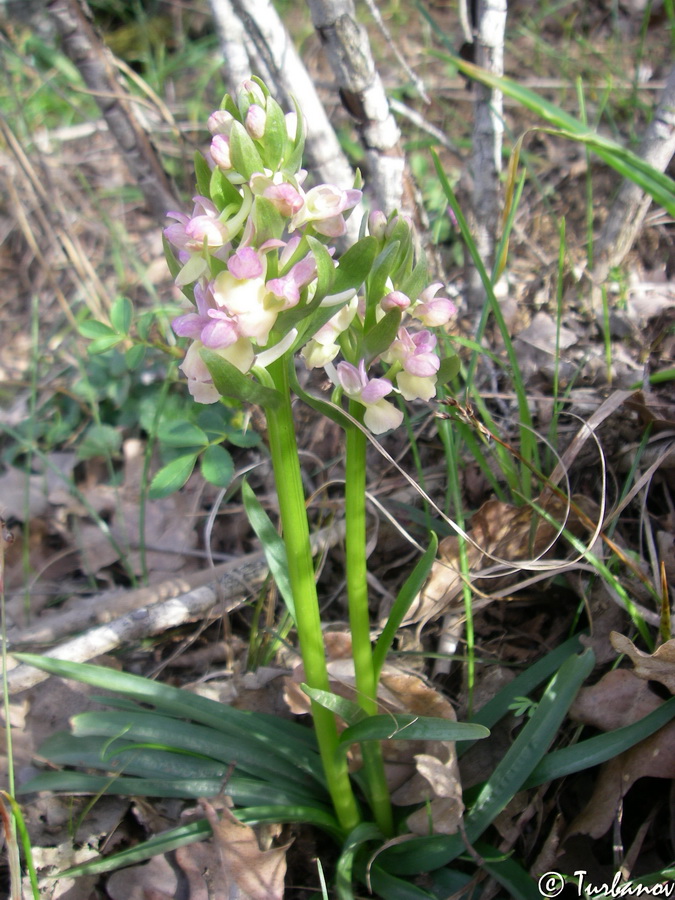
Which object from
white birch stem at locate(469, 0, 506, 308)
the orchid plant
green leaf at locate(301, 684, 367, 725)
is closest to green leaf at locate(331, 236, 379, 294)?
the orchid plant

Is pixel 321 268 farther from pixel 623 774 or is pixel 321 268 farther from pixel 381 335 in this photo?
pixel 623 774

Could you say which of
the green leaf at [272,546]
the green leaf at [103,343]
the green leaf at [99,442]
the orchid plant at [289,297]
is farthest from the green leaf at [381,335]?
the green leaf at [99,442]

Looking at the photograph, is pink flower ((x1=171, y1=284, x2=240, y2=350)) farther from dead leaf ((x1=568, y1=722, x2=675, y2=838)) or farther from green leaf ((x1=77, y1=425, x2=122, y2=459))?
green leaf ((x1=77, y1=425, x2=122, y2=459))

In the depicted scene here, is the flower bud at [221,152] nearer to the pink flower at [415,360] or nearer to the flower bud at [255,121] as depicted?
the flower bud at [255,121]

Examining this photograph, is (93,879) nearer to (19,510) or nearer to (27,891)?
(27,891)

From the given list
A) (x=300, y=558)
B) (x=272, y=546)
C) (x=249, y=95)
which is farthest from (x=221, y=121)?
(x=272, y=546)
